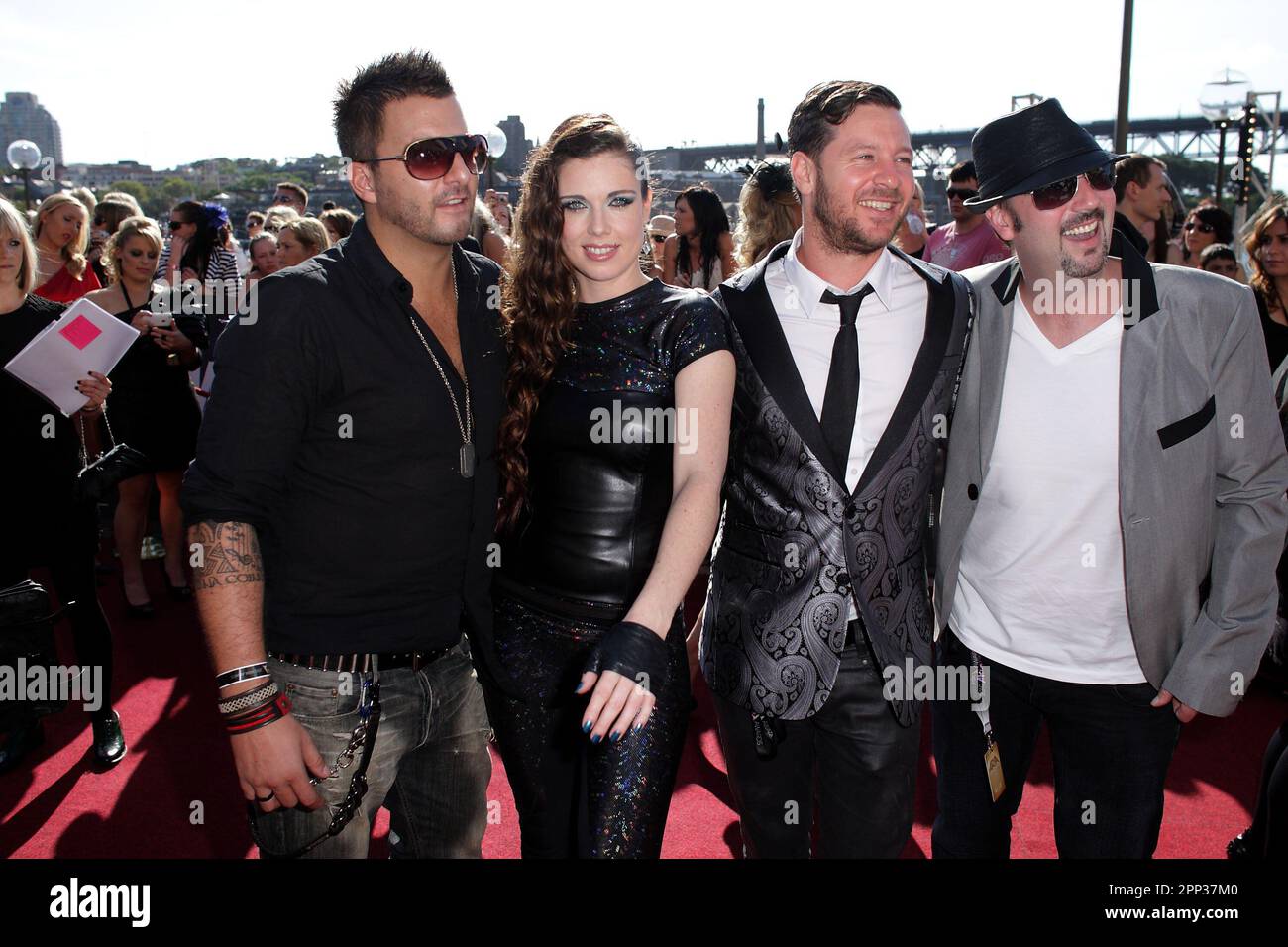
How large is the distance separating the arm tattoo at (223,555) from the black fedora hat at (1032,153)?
1.83 meters

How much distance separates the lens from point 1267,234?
4855mm

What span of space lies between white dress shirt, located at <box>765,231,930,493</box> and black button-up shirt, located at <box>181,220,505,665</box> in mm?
816

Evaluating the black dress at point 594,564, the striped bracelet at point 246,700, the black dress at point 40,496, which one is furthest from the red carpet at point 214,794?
the striped bracelet at point 246,700

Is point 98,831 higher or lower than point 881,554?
lower

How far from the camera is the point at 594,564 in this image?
2.15 m

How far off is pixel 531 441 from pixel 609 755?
731 millimetres

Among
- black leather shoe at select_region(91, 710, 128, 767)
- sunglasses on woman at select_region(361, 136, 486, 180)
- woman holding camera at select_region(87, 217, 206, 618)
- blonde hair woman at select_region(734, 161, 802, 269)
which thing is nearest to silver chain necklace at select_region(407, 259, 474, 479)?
sunglasses on woman at select_region(361, 136, 486, 180)

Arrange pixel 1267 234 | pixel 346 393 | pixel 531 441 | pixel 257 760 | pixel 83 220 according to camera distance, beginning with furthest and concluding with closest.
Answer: pixel 83 220, pixel 1267 234, pixel 531 441, pixel 346 393, pixel 257 760

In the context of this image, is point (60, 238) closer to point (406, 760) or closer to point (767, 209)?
point (767, 209)

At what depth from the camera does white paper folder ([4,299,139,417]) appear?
379 cm

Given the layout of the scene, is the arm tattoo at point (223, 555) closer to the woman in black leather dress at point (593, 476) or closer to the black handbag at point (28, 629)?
the woman in black leather dress at point (593, 476)

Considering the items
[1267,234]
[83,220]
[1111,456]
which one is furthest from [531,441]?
[83,220]

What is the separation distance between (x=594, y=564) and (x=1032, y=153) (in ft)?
4.97

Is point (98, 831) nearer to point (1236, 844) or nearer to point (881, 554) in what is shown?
point (881, 554)
